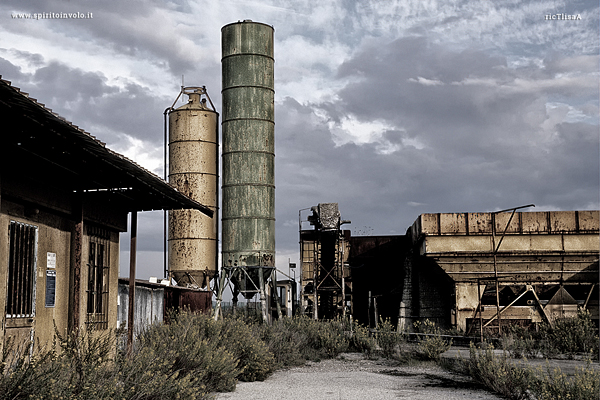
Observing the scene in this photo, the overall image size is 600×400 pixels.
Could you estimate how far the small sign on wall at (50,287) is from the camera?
1049 cm

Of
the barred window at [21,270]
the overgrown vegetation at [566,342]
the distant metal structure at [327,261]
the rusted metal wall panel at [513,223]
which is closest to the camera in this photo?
the barred window at [21,270]

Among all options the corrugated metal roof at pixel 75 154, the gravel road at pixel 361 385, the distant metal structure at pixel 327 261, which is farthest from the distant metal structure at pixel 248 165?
the corrugated metal roof at pixel 75 154

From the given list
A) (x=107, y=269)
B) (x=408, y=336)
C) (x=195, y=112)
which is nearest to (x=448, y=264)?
(x=408, y=336)

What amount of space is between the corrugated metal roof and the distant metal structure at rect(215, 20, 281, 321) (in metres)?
11.4

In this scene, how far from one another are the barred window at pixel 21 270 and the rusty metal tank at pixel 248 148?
608 inches

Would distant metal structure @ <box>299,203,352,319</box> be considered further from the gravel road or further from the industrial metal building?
the gravel road

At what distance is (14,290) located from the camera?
30.9 ft

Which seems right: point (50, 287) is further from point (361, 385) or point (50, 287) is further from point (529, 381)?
point (529, 381)

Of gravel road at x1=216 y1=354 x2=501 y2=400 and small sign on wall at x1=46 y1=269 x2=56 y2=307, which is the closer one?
small sign on wall at x1=46 y1=269 x2=56 y2=307

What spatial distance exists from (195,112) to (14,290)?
17.7 metres

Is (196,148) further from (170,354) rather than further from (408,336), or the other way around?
(170,354)

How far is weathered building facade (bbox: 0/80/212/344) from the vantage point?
328 inches

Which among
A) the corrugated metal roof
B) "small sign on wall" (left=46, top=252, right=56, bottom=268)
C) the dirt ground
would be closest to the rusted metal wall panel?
the dirt ground

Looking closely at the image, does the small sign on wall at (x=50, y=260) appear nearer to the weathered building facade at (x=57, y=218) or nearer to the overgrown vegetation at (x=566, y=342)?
the weathered building facade at (x=57, y=218)
